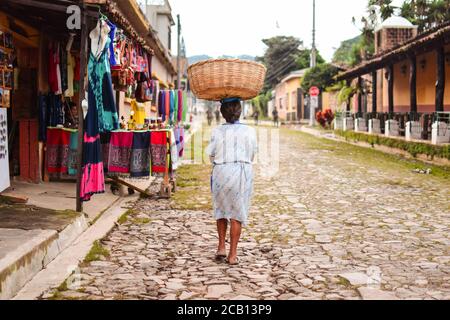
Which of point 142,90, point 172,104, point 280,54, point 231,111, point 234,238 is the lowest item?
point 234,238

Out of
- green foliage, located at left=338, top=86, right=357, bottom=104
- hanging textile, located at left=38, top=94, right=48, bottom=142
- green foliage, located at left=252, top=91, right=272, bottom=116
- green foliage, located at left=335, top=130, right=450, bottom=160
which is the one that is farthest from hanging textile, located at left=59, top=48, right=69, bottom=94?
green foliage, located at left=252, top=91, right=272, bottom=116

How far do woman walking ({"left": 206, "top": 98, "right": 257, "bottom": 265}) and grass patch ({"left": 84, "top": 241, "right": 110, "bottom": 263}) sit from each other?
46.8 inches

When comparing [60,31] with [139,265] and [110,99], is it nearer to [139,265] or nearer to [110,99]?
[110,99]

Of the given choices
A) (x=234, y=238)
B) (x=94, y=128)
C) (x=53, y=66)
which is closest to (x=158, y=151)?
(x=94, y=128)

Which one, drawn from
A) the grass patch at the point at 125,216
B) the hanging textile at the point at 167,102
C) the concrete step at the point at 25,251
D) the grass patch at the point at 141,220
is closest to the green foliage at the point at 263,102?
the hanging textile at the point at 167,102

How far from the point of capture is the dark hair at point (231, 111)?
18.5 ft

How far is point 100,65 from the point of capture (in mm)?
7848

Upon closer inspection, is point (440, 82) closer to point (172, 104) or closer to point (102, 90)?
point (172, 104)

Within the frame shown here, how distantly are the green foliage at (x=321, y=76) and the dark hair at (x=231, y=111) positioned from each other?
3434 cm

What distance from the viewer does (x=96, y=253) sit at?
19.2 ft

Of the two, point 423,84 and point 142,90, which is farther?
point 423,84

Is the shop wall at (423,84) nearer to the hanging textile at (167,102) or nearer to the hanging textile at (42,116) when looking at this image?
the hanging textile at (167,102)

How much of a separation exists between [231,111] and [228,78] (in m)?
0.31
